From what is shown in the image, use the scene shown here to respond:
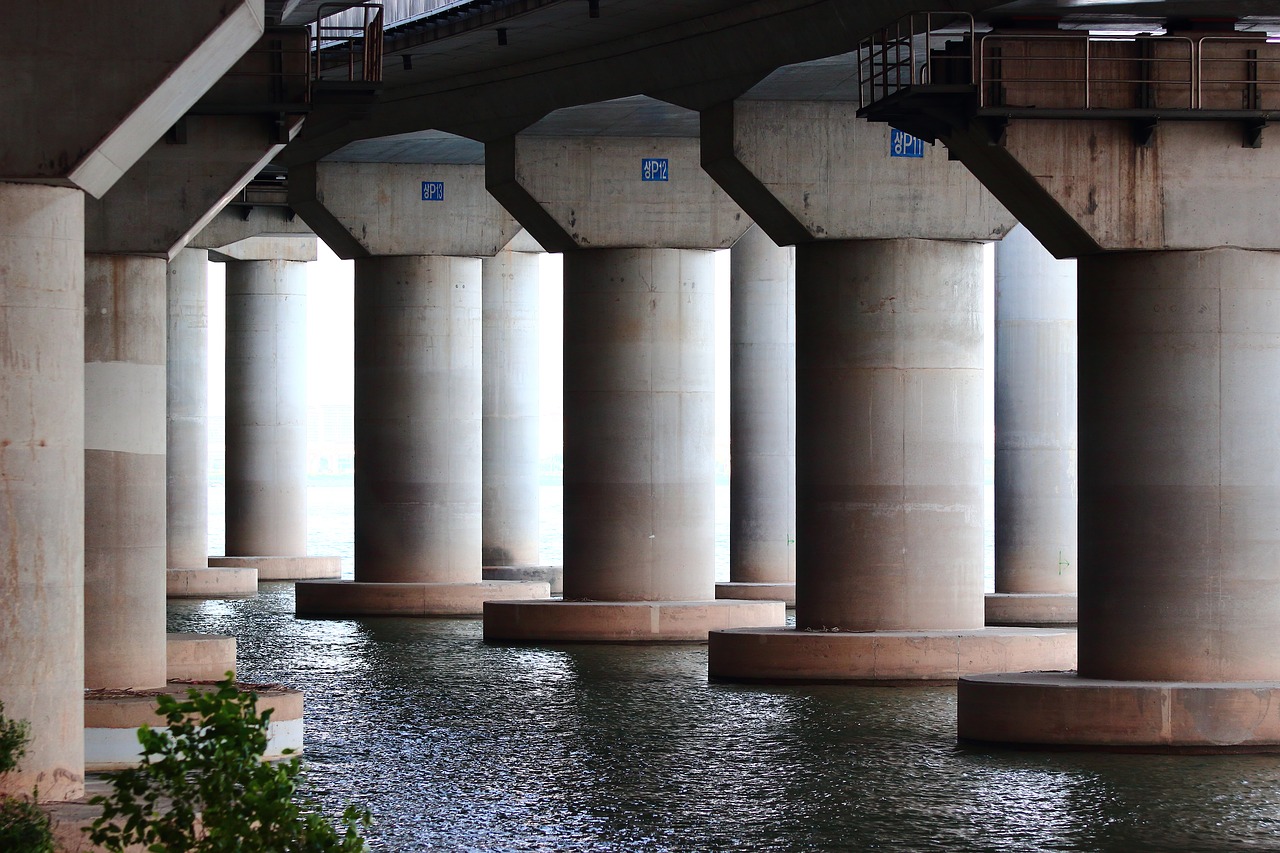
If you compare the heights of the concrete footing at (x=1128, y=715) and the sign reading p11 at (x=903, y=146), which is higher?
the sign reading p11 at (x=903, y=146)

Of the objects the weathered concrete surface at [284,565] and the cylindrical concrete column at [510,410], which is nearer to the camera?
the cylindrical concrete column at [510,410]

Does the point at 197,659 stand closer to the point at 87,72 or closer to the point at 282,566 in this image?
the point at 87,72

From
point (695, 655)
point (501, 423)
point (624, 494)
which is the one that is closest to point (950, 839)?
point (695, 655)

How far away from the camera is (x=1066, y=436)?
4053 cm

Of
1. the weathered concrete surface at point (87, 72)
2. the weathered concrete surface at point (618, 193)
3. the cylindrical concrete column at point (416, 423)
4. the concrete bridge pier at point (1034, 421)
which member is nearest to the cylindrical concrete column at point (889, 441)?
the weathered concrete surface at point (618, 193)

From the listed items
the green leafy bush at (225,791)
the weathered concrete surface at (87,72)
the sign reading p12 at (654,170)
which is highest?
the sign reading p12 at (654,170)

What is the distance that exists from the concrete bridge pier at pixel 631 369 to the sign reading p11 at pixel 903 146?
17.5ft

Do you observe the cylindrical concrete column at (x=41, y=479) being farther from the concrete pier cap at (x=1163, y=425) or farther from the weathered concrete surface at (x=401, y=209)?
the weathered concrete surface at (x=401, y=209)

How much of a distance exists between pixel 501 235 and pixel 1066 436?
1172cm

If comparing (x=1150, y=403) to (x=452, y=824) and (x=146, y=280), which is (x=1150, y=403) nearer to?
(x=452, y=824)

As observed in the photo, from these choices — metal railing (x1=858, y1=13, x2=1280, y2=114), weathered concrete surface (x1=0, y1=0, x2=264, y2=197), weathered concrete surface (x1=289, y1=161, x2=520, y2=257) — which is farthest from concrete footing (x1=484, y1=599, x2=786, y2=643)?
weathered concrete surface (x1=0, y1=0, x2=264, y2=197)

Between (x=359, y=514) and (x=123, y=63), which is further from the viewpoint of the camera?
(x=359, y=514)

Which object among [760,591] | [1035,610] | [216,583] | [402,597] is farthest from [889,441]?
[216,583]

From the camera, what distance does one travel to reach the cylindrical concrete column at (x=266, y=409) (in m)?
54.2
